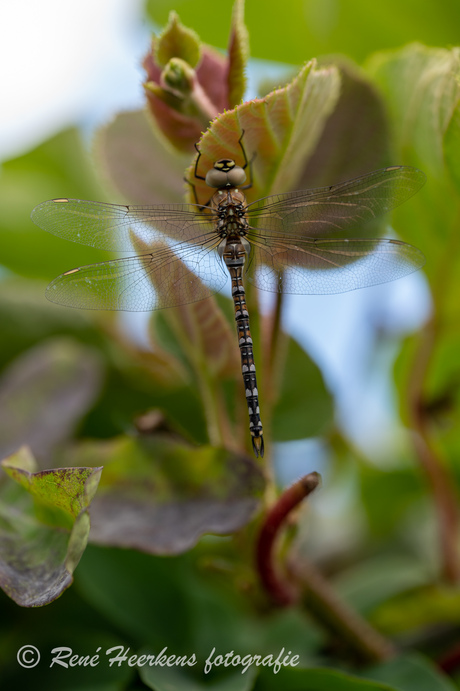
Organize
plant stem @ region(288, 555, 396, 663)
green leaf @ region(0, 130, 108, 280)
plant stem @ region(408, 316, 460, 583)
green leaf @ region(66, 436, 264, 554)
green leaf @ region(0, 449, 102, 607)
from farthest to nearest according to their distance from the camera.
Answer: green leaf @ region(0, 130, 108, 280)
plant stem @ region(408, 316, 460, 583)
plant stem @ region(288, 555, 396, 663)
green leaf @ region(66, 436, 264, 554)
green leaf @ region(0, 449, 102, 607)

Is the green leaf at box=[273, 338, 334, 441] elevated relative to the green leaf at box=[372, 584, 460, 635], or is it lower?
elevated

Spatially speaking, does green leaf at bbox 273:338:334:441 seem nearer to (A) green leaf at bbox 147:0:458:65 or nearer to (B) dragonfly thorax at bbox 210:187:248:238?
(B) dragonfly thorax at bbox 210:187:248:238

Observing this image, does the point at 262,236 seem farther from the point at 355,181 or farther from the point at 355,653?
the point at 355,653

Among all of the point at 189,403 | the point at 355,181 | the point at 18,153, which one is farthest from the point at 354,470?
the point at 18,153

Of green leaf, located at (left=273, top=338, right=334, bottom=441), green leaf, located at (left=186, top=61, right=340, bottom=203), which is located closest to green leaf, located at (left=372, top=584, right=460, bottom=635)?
green leaf, located at (left=273, top=338, right=334, bottom=441)

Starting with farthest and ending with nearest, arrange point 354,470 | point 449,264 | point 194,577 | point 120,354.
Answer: point 354,470
point 120,354
point 449,264
point 194,577

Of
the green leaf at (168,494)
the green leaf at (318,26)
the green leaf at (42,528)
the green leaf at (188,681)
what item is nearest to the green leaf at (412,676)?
the green leaf at (188,681)
